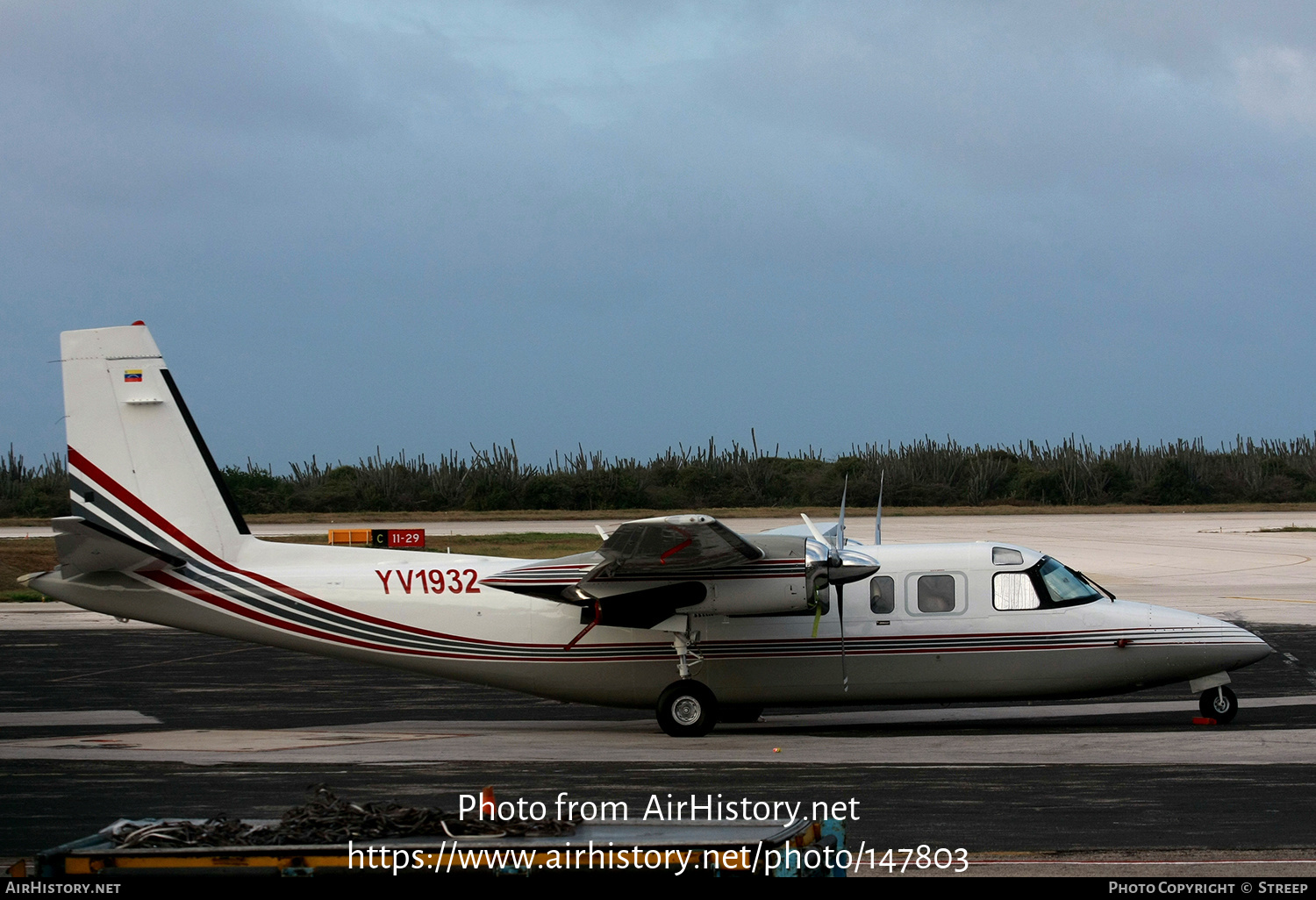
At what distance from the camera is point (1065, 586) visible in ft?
52.9

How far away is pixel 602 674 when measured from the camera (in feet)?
52.9

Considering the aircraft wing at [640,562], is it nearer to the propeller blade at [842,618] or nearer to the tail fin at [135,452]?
the propeller blade at [842,618]

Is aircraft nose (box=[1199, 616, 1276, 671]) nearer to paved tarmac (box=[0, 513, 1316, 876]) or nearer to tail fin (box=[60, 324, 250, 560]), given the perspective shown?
paved tarmac (box=[0, 513, 1316, 876])

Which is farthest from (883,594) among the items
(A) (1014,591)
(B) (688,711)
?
(B) (688,711)

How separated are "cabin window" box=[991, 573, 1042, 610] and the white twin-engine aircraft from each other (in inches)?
0.9

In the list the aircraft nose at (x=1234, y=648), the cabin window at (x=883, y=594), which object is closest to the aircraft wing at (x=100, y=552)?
the cabin window at (x=883, y=594)

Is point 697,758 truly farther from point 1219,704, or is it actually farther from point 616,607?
point 1219,704

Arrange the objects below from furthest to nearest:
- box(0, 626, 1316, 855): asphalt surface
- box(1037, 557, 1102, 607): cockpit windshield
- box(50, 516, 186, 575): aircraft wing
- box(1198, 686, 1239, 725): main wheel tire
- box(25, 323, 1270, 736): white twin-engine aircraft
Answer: box(1037, 557, 1102, 607): cockpit windshield
box(1198, 686, 1239, 725): main wheel tire
box(25, 323, 1270, 736): white twin-engine aircraft
box(50, 516, 186, 575): aircraft wing
box(0, 626, 1316, 855): asphalt surface

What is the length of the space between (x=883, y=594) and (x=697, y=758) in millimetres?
3631

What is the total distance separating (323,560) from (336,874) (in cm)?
985

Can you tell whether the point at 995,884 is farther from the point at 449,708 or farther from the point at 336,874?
the point at 449,708

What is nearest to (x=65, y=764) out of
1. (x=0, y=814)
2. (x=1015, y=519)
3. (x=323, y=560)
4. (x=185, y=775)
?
(x=185, y=775)

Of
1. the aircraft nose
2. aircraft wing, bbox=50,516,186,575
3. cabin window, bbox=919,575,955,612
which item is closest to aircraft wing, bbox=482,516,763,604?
cabin window, bbox=919,575,955,612

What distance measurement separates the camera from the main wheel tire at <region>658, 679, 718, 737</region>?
15.6 meters
